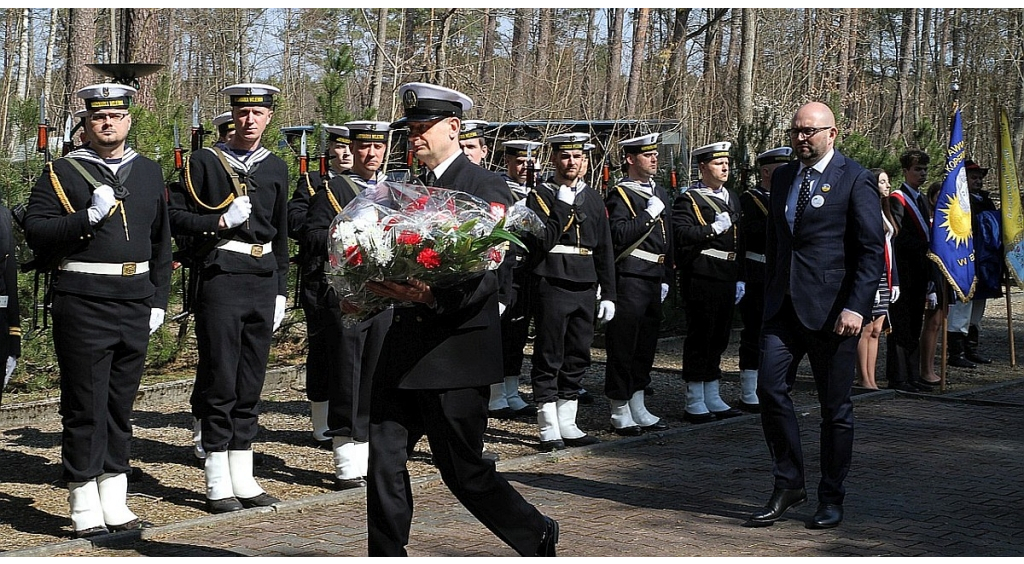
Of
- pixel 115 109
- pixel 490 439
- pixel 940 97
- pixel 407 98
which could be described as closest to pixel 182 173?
pixel 115 109

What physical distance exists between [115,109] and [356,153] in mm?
1845

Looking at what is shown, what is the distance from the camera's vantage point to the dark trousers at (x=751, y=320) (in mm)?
10156

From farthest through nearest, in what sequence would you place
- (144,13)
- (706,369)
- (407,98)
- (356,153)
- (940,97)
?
(940,97), (144,13), (706,369), (356,153), (407,98)

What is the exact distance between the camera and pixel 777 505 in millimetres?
6539

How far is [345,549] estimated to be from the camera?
5.95 m

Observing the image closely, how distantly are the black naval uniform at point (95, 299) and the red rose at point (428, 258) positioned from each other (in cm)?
216

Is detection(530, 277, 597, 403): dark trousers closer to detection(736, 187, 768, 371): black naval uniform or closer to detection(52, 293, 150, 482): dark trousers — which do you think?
detection(736, 187, 768, 371): black naval uniform

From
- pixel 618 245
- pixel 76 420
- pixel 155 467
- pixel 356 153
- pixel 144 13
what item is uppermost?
pixel 144 13

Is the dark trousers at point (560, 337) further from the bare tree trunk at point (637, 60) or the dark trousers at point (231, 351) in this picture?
the bare tree trunk at point (637, 60)

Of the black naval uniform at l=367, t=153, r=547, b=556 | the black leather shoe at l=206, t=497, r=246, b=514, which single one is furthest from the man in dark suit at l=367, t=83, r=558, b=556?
the black leather shoe at l=206, t=497, r=246, b=514

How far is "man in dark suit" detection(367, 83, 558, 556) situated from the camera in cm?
501

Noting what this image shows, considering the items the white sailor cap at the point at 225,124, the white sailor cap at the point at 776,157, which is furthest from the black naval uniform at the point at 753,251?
the white sailor cap at the point at 225,124

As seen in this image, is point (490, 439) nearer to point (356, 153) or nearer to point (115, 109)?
point (356, 153)

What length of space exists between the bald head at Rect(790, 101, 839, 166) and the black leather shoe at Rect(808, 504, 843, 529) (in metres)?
1.85
